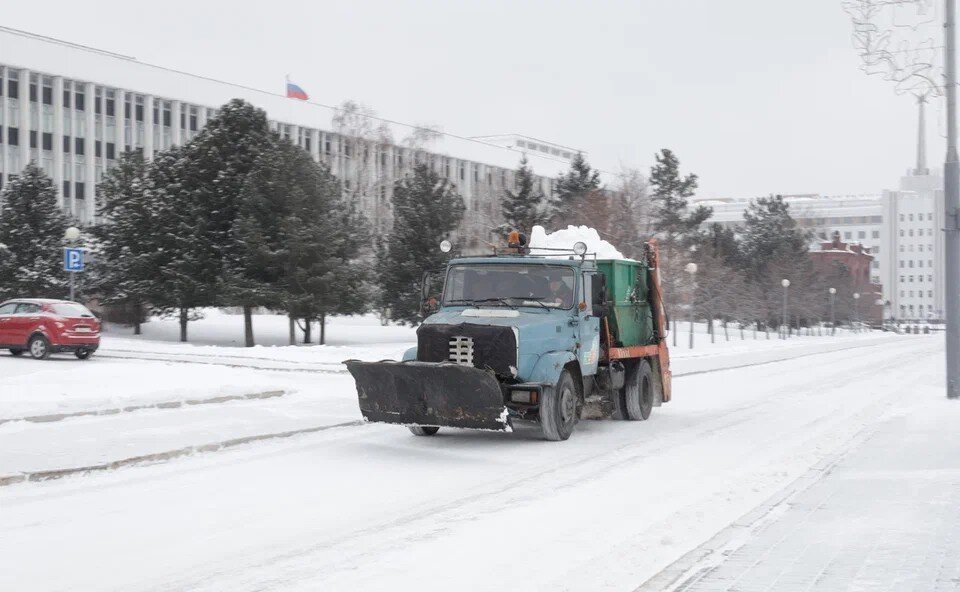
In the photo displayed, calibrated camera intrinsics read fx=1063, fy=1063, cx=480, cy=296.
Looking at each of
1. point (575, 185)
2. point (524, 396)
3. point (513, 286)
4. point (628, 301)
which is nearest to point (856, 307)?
point (575, 185)

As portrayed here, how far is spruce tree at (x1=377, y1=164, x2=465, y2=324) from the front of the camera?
51.6 metres

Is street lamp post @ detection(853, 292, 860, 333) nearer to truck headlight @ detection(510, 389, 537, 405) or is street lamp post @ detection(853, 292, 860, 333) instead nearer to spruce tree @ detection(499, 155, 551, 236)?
spruce tree @ detection(499, 155, 551, 236)

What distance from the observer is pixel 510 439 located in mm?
13695

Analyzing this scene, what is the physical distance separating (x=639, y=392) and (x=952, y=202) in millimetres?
7539

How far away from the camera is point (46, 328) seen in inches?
1166

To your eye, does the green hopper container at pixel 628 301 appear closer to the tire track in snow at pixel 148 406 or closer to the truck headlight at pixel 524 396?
the truck headlight at pixel 524 396

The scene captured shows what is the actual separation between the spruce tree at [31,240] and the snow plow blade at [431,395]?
39.3 m

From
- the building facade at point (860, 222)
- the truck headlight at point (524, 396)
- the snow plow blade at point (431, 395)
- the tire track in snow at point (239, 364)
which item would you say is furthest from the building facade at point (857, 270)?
the snow plow blade at point (431, 395)

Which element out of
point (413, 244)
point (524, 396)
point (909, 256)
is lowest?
point (524, 396)

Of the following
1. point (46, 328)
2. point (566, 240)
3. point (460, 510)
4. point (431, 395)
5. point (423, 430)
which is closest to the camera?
point (460, 510)

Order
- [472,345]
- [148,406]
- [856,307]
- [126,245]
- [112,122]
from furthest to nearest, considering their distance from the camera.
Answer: [856,307] < [112,122] < [126,245] < [148,406] < [472,345]

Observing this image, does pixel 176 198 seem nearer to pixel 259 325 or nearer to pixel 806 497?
pixel 259 325

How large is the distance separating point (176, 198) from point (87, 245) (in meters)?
8.82

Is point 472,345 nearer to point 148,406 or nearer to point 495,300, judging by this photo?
point 495,300
